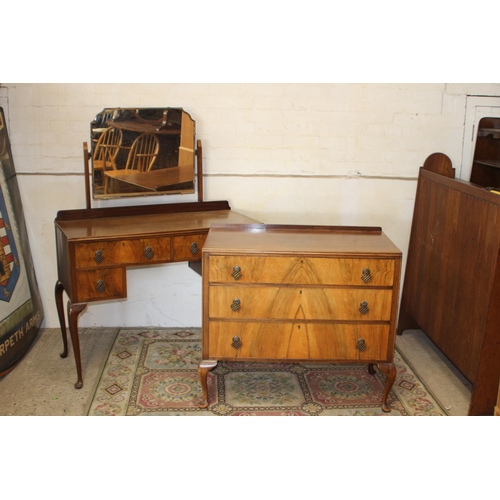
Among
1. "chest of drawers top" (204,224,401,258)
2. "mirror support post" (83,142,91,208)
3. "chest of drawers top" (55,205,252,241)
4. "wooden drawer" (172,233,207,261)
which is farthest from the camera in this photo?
"mirror support post" (83,142,91,208)

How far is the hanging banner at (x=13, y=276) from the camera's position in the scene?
3.73 metres

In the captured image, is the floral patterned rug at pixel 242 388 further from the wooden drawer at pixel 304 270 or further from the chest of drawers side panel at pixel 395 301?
the wooden drawer at pixel 304 270

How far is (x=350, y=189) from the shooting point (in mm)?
4324

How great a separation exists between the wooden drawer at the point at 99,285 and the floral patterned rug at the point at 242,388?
0.55 metres

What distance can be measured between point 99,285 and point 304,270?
1.14 metres

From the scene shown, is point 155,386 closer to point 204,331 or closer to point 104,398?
point 104,398

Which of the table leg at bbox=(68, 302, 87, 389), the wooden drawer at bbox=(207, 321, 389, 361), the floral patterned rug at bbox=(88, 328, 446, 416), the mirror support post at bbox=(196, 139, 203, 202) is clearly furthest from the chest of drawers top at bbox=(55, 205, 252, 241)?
the floral patterned rug at bbox=(88, 328, 446, 416)

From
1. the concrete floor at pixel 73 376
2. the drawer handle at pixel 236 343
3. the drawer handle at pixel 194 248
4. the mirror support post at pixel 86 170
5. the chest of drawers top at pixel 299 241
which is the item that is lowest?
the concrete floor at pixel 73 376

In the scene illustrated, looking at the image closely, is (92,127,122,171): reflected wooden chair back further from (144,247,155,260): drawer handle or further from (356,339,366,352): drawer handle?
(356,339,366,352): drawer handle

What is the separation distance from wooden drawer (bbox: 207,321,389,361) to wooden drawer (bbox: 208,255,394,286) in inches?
9.2

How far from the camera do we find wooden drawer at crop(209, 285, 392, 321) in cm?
323

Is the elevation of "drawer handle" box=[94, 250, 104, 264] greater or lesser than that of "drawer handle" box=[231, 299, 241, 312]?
greater

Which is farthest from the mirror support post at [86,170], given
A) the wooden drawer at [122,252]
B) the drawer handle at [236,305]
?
the drawer handle at [236,305]

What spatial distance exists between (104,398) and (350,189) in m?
2.09
